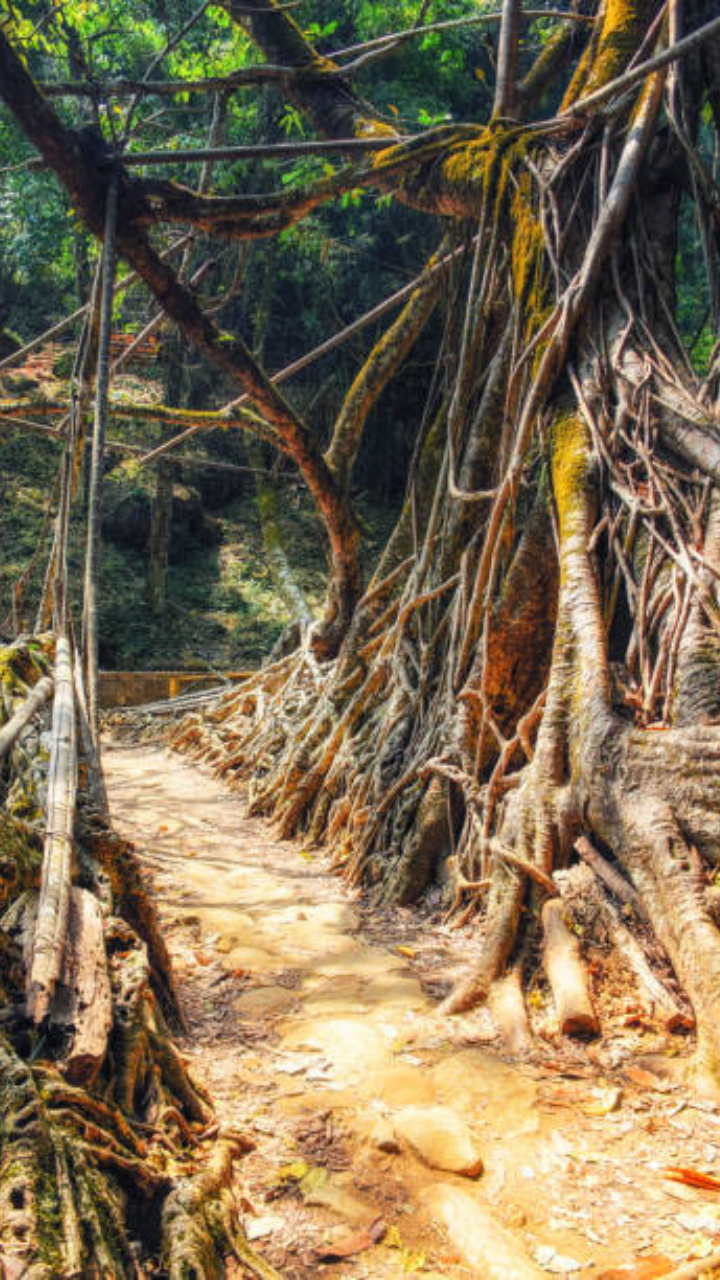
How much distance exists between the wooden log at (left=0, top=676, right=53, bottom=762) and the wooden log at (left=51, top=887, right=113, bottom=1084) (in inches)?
15.2

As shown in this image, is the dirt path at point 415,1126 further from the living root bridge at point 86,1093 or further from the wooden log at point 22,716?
the wooden log at point 22,716

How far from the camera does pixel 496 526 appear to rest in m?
3.08

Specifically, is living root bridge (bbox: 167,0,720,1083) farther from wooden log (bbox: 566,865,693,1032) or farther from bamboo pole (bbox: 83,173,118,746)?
bamboo pole (bbox: 83,173,118,746)

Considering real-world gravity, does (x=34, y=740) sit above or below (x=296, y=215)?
below

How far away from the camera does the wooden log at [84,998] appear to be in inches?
44.6

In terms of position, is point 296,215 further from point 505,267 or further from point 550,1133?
point 550,1133

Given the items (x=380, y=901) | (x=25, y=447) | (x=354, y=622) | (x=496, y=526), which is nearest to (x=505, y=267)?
(x=496, y=526)

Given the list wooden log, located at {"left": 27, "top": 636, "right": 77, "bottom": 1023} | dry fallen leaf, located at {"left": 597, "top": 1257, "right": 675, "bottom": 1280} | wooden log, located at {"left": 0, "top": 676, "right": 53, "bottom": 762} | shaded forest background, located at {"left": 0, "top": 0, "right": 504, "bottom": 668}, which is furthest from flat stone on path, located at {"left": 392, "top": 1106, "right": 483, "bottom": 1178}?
shaded forest background, located at {"left": 0, "top": 0, "right": 504, "bottom": 668}

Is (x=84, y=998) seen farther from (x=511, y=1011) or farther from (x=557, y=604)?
(x=557, y=604)

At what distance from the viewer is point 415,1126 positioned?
5.12 ft

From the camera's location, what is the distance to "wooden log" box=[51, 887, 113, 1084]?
1132 millimetres

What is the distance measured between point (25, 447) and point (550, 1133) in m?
12.6

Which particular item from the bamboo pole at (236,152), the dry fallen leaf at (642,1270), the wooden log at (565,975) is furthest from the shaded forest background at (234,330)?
the dry fallen leaf at (642,1270)

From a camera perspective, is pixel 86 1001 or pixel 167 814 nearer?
pixel 86 1001
